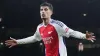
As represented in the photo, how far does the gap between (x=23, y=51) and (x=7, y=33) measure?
2.85 feet

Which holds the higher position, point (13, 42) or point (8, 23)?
point (8, 23)

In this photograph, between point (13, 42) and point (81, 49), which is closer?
point (13, 42)

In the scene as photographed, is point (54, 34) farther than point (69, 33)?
Yes

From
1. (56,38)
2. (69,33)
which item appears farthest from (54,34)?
(69,33)

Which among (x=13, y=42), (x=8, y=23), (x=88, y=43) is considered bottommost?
(x=13, y=42)

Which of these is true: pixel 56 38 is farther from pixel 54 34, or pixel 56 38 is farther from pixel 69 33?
pixel 69 33

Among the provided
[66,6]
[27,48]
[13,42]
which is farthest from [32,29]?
[13,42]

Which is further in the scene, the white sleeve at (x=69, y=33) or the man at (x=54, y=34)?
the man at (x=54, y=34)

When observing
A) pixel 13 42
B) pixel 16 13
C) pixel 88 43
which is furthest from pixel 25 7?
pixel 13 42

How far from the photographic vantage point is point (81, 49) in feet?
37.9

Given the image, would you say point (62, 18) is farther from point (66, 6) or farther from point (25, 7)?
point (25, 7)

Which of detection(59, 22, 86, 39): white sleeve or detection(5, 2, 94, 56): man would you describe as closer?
detection(59, 22, 86, 39): white sleeve

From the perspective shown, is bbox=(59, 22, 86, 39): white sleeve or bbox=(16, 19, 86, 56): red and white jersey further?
bbox=(16, 19, 86, 56): red and white jersey

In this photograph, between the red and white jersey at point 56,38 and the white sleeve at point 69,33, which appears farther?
the red and white jersey at point 56,38
